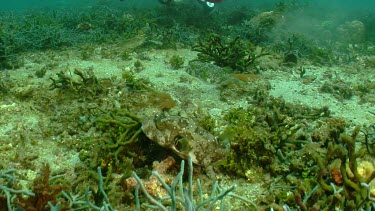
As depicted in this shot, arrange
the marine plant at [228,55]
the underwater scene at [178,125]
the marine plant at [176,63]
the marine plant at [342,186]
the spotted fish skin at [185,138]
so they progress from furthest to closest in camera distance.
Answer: the marine plant at [228,55] < the marine plant at [176,63] < the spotted fish skin at [185,138] < the underwater scene at [178,125] < the marine plant at [342,186]

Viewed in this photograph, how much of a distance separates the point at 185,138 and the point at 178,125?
7.5 inches

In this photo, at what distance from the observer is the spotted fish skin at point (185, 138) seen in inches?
150

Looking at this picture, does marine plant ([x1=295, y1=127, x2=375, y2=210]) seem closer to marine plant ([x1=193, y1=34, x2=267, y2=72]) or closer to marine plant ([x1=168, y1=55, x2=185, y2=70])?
marine plant ([x1=193, y1=34, x2=267, y2=72])

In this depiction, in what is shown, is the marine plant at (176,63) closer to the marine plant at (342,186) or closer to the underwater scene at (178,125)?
the underwater scene at (178,125)

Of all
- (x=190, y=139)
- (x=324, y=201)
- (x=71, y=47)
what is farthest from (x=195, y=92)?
(x=71, y=47)

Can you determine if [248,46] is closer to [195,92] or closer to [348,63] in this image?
[348,63]

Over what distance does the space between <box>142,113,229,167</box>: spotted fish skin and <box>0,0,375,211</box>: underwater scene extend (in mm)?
13

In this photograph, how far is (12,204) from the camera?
3.00m

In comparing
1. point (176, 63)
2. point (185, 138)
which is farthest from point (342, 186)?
point (176, 63)

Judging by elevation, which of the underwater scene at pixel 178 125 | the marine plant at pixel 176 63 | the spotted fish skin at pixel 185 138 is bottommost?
the marine plant at pixel 176 63

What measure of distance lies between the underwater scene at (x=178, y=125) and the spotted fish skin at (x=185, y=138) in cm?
1

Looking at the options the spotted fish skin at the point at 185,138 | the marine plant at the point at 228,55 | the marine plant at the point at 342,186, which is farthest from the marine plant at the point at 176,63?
the marine plant at the point at 342,186

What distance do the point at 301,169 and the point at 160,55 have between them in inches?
248

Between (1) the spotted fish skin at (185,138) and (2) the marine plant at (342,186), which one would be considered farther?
(1) the spotted fish skin at (185,138)
